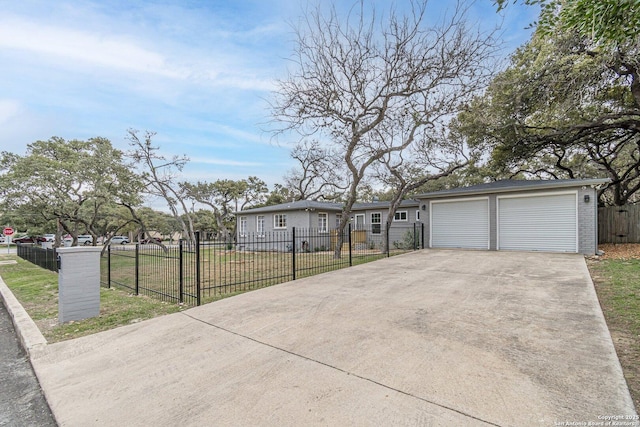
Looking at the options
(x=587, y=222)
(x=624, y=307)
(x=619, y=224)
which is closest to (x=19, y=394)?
(x=624, y=307)

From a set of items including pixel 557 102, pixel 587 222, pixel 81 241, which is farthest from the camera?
pixel 81 241

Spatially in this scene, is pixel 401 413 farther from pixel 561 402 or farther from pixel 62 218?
→ pixel 62 218

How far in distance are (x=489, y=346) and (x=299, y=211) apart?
1613 cm

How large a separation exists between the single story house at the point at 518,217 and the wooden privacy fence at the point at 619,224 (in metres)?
2.94

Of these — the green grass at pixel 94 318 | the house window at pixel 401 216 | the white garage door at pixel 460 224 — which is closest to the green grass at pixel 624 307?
the white garage door at pixel 460 224

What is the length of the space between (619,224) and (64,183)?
25.6 meters

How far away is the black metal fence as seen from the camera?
1066cm

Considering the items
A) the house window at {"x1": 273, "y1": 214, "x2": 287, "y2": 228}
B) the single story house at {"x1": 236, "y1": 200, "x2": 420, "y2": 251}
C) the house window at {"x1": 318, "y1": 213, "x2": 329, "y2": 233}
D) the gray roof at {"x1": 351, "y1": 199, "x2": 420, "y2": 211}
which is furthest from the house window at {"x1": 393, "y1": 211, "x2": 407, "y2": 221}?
the house window at {"x1": 273, "y1": 214, "x2": 287, "y2": 228}

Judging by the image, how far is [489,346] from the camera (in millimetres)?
3400

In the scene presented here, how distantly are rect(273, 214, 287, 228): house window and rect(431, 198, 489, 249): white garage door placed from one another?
934cm

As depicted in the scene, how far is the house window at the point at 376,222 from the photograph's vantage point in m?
19.8

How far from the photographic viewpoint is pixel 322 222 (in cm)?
2011

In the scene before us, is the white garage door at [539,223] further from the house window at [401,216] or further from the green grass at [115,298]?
the green grass at [115,298]

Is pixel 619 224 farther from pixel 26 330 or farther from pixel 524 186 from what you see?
pixel 26 330
